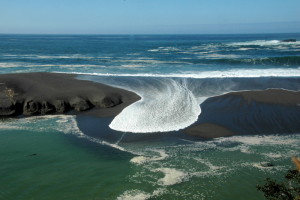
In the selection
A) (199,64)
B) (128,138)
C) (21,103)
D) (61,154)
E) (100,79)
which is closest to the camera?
(61,154)

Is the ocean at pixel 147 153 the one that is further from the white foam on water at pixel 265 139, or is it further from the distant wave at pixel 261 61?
the distant wave at pixel 261 61

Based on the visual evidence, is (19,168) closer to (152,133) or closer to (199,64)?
(152,133)

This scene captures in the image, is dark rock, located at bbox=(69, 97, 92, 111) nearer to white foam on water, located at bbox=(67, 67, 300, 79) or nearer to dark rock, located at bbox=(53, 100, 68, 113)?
dark rock, located at bbox=(53, 100, 68, 113)

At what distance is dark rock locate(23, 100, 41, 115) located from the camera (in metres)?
20.2

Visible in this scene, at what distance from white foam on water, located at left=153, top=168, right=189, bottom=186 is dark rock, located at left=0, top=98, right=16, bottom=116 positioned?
36.2ft

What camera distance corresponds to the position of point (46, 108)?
20.5 m

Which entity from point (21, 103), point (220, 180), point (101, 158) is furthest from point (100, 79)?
point (220, 180)

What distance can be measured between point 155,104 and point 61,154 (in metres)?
8.19

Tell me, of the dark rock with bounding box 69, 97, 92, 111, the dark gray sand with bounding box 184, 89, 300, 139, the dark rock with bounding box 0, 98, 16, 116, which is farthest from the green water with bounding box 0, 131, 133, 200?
the dark gray sand with bounding box 184, 89, 300, 139

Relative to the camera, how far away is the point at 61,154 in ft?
47.2

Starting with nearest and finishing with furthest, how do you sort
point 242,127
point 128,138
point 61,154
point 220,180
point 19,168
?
point 220,180 → point 19,168 → point 61,154 → point 128,138 → point 242,127

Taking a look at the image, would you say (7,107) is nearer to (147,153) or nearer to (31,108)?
(31,108)

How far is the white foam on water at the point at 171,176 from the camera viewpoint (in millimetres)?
11734

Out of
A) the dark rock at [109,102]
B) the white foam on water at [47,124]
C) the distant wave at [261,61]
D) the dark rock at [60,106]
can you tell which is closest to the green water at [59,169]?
the white foam on water at [47,124]
